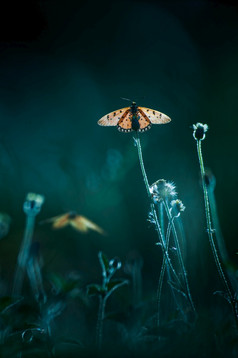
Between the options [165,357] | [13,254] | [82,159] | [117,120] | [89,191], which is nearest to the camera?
[165,357]

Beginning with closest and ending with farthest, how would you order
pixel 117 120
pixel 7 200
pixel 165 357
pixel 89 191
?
pixel 165 357 < pixel 117 120 < pixel 7 200 < pixel 89 191

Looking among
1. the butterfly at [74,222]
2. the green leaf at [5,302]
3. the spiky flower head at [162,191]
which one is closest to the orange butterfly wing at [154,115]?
the spiky flower head at [162,191]

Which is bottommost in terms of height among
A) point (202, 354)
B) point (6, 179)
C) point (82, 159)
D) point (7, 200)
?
point (202, 354)

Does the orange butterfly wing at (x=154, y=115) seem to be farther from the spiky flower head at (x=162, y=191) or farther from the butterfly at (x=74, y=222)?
the butterfly at (x=74, y=222)

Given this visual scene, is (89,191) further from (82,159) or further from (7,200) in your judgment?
(7,200)

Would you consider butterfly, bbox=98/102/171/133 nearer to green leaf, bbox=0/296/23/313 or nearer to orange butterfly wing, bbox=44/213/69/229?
orange butterfly wing, bbox=44/213/69/229

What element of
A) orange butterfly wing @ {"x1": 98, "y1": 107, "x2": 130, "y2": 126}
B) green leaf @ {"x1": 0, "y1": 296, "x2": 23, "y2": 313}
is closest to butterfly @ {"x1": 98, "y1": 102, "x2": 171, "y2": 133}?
orange butterfly wing @ {"x1": 98, "y1": 107, "x2": 130, "y2": 126}

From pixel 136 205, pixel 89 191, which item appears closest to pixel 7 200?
pixel 89 191

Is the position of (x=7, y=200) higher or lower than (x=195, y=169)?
lower
